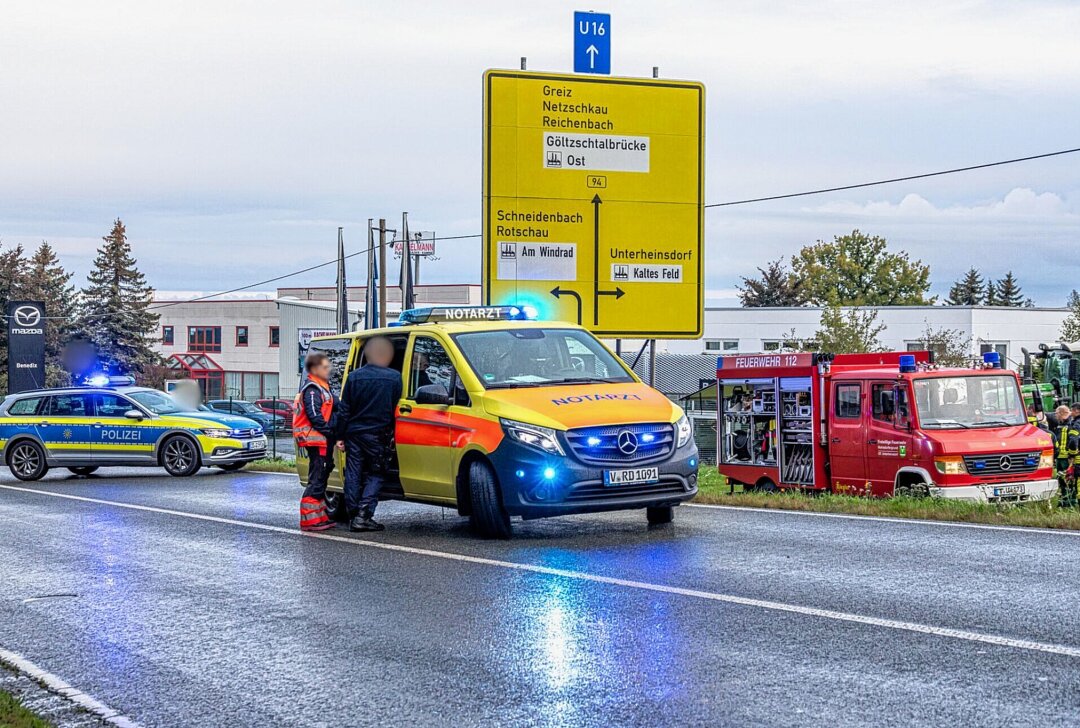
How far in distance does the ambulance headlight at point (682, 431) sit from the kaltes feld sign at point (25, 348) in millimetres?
38535

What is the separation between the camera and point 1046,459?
17219 millimetres

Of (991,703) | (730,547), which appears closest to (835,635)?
(991,703)

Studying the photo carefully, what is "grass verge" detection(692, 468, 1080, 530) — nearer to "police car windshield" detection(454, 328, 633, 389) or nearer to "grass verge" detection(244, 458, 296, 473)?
"police car windshield" detection(454, 328, 633, 389)

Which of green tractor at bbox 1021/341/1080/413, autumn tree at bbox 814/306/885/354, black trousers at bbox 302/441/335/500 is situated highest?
autumn tree at bbox 814/306/885/354

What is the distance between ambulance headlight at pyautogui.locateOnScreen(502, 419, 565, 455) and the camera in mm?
10578

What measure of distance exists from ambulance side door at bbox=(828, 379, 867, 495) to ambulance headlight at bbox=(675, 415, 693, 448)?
7457 mm

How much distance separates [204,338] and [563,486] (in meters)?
82.0

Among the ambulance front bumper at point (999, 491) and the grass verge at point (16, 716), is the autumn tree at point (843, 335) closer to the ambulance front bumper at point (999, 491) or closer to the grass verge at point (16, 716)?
the ambulance front bumper at point (999, 491)

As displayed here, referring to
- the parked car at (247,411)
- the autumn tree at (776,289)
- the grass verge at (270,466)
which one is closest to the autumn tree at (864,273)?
the autumn tree at (776,289)

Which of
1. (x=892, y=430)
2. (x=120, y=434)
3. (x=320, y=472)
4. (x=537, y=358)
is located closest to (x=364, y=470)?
(x=320, y=472)

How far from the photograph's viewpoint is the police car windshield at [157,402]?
24486mm

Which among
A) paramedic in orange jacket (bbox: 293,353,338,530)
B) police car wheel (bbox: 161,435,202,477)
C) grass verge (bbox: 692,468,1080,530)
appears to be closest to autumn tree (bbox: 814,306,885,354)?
police car wheel (bbox: 161,435,202,477)

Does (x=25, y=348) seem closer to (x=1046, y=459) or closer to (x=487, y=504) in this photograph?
(x=1046, y=459)

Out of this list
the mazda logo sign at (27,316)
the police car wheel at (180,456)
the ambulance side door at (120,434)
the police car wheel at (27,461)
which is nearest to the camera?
the police car wheel at (180,456)
